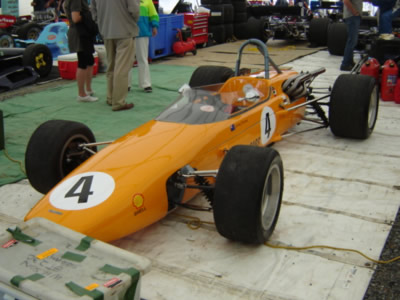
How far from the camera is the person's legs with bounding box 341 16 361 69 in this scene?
9414 mm

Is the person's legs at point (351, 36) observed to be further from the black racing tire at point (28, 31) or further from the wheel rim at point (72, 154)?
the black racing tire at point (28, 31)

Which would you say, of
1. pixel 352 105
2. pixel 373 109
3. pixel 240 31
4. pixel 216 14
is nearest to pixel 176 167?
pixel 352 105

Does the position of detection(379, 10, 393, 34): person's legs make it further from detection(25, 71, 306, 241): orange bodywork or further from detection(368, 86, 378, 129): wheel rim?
detection(25, 71, 306, 241): orange bodywork

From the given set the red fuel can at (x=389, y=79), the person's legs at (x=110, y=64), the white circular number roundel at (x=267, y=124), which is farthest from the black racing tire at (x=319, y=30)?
the white circular number roundel at (x=267, y=124)

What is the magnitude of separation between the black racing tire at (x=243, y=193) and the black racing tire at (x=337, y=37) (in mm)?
9004

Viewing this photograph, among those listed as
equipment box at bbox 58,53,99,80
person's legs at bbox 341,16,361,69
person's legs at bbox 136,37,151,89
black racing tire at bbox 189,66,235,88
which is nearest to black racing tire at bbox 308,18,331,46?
person's legs at bbox 341,16,361,69

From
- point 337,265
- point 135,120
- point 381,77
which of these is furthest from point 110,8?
point 337,265

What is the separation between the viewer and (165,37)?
1207 cm

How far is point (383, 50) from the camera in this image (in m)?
8.48

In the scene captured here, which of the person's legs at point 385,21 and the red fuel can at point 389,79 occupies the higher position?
the person's legs at point 385,21

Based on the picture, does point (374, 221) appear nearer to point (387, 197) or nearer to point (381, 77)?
point (387, 197)

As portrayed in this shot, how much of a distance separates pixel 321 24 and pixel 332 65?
3326mm

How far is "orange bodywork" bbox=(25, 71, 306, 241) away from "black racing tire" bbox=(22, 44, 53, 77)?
18.7 ft

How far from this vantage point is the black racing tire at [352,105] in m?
5.22
